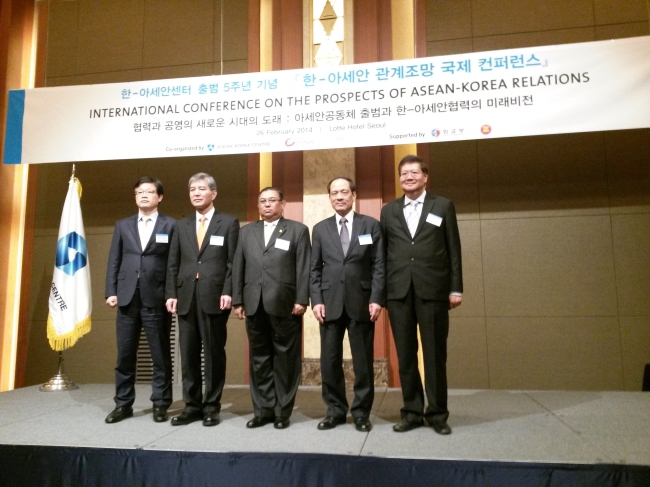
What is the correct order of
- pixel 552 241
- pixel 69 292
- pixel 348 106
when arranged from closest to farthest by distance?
pixel 348 106 → pixel 69 292 → pixel 552 241

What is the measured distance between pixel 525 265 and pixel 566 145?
3.73 feet

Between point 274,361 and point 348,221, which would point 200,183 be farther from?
point 274,361

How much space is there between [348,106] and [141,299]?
2.00 metres

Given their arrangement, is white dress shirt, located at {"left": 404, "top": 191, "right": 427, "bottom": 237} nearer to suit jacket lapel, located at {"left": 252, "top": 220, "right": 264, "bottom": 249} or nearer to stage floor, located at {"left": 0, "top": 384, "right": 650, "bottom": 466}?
suit jacket lapel, located at {"left": 252, "top": 220, "right": 264, "bottom": 249}

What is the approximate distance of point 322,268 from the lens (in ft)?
9.04

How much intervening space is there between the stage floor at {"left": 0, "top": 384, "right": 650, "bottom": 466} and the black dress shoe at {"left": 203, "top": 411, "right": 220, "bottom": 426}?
0.05 metres

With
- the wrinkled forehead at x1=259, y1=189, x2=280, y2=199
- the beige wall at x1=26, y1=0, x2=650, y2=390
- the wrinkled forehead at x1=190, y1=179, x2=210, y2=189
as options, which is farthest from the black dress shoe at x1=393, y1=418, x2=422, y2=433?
the beige wall at x1=26, y1=0, x2=650, y2=390

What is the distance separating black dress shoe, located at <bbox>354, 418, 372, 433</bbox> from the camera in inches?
99.5

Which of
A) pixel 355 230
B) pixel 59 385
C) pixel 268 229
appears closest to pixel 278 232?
pixel 268 229

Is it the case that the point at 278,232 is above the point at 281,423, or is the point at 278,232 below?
above

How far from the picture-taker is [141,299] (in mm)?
2906

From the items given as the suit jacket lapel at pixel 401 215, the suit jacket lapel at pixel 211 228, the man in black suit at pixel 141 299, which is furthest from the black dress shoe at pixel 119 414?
the suit jacket lapel at pixel 401 215

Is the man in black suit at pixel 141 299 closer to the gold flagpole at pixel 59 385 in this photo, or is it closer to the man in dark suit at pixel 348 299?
the man in dark suit at pixel 348 299

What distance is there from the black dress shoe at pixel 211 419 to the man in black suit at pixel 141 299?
0.93 ft
